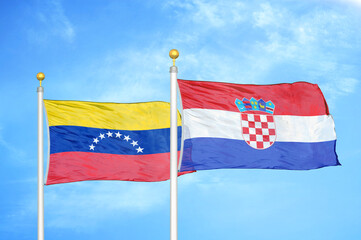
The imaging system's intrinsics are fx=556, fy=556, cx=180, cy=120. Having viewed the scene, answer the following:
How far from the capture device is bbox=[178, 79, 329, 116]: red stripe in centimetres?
1247

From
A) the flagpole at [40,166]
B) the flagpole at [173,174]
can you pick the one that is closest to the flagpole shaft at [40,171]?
the flagpole at [40,166]

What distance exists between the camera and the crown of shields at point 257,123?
13.0 m

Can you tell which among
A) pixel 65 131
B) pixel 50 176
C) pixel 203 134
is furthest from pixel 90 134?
pixel 203 134

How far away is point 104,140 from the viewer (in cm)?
1474

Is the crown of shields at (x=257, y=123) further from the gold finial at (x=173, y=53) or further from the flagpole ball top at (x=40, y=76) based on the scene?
the flagpole ball top at (x=40, y=76)

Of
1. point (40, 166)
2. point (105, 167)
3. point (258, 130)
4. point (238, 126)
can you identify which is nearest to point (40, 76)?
point (40, 166)

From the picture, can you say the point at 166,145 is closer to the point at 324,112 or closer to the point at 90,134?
the point at 90,134

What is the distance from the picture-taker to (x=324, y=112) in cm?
1441

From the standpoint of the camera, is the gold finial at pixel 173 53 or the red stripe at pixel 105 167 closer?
the gold finial at pixel 173 53

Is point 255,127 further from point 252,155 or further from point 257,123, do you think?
point 252,155

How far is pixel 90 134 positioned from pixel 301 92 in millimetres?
5568

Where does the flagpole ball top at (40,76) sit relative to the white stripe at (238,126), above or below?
above

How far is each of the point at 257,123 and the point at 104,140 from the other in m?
4.15

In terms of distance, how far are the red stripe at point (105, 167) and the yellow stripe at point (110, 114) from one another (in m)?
0.84
